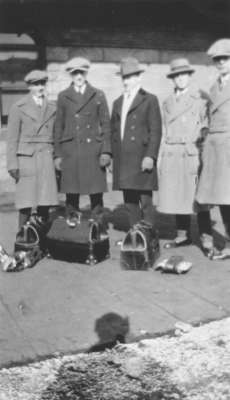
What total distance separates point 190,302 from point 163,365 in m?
1.17

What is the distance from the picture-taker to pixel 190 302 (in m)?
4.68

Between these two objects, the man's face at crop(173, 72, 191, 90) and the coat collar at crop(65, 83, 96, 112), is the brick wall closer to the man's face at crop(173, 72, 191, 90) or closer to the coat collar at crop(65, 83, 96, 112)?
the coat collar at crop(65, 83, 96, 112)

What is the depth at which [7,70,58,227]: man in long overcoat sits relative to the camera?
6.07 metres

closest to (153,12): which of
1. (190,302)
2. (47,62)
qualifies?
(47,62)

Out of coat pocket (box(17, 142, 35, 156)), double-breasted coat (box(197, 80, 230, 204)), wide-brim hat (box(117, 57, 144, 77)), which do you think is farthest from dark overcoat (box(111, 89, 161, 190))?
coat pocket (box(17, 142, 35, 156))

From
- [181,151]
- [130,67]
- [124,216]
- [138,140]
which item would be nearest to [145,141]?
[138,140]

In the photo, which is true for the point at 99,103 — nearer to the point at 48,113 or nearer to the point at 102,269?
the point at 48,113

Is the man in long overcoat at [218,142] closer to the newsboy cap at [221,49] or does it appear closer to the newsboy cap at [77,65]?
the newsboy cap at [221,49]

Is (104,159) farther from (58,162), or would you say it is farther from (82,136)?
(58,162)

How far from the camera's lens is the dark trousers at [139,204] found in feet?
20.4

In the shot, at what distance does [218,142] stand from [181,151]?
17.2 inches

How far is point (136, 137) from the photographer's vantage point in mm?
6035

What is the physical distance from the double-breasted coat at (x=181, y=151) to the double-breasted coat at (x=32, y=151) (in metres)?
1.22

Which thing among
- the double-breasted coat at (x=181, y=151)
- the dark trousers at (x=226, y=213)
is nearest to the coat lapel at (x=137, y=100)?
the double-breasted coat at (x=181, y=151)
